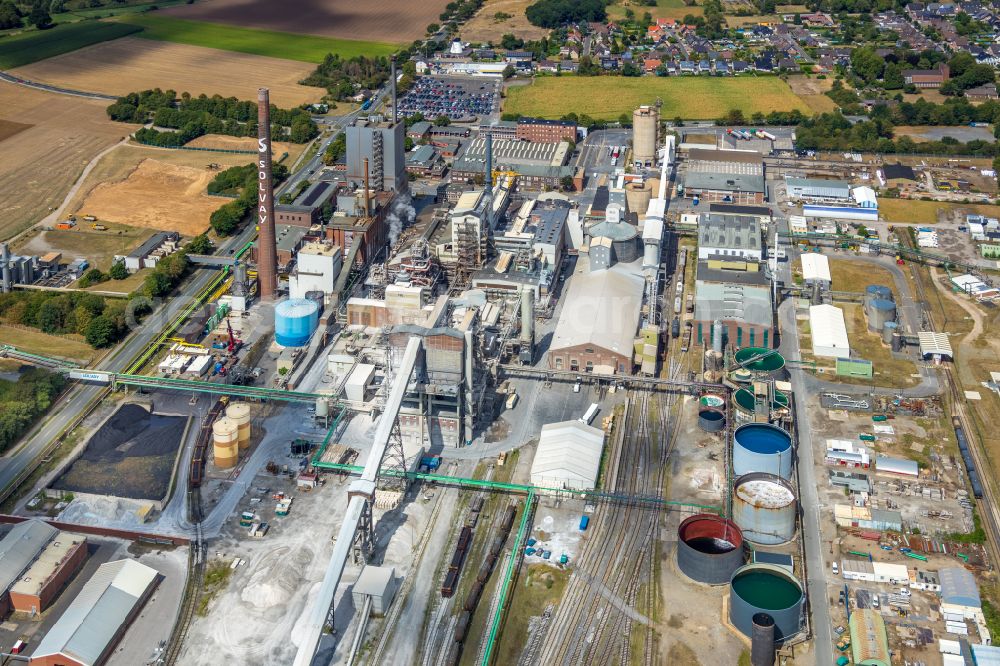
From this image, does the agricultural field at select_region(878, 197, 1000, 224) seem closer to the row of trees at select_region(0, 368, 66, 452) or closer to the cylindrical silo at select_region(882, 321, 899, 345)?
the cylindrical silo at select_region(882, 321, 899, 345)

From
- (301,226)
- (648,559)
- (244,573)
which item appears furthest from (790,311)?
(244,573)

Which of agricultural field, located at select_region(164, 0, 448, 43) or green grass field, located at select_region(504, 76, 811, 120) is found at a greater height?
green grass field, located at select_region(504, 76, 811, 120)

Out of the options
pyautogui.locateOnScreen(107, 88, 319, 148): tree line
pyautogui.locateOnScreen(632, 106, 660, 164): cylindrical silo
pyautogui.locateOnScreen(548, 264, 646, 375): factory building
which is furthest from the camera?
pyautogui.locateOnScreen(107, 88, 319, 148): tree line

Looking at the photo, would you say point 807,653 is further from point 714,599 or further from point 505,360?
point 505,360

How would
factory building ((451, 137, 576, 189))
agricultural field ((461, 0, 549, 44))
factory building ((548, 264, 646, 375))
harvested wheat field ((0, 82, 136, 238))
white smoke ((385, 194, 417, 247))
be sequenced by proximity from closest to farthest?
factory building ((548, 264, 646, 375))
white smoke ((385, 194, 417, 247))
harvested wheat field ((0, 82, 136, 238))
factory building ((451, 137, 576, 189))
agricultural field ((461, 0, 549, 44))

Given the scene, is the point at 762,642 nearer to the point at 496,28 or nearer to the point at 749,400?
the point at 749,400

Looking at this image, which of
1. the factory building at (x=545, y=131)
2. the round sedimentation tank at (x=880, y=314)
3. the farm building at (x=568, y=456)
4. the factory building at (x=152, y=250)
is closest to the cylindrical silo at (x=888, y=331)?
the round sedimentation tank at (x=880, y=314)

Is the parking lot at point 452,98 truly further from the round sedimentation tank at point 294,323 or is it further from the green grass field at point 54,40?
the round sedimentation tank at point 294,323

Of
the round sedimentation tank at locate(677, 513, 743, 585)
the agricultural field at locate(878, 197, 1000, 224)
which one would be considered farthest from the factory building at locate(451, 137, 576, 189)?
the round sedimentation tank at locate(677, 513, 743, 585)
